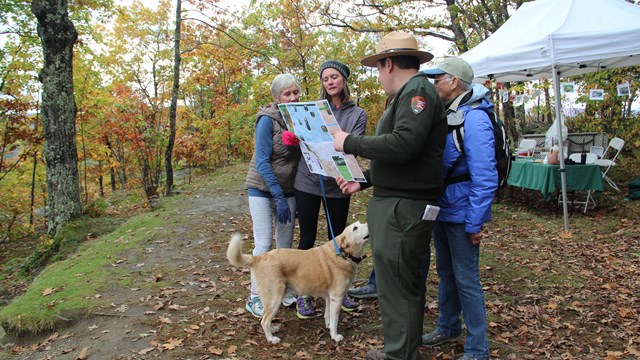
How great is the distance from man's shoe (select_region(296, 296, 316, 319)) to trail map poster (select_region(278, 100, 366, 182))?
1397mm

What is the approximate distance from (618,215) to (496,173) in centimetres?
687

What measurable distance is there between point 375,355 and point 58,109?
6.84 meters

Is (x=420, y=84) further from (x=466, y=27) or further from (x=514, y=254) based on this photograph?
(x=466, y=27)

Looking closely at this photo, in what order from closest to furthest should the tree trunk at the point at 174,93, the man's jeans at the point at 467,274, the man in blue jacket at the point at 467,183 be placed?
1. the man in blue jacket at the point at 467,183
2. the man's jeans at the point at 467,274
3. the tree trunk at the point at 174,93

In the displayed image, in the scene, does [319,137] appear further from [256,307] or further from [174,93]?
[174,93]

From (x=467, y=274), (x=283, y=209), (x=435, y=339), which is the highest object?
(x=283, y=209)

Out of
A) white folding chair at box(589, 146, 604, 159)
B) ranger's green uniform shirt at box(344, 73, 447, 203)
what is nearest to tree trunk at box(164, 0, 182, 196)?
ranger's green uniform shirt at box(344, 73, 447, 203)

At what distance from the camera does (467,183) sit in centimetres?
277

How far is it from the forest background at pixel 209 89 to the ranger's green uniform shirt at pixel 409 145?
770 cm

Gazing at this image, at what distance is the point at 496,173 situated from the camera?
2.70 metres

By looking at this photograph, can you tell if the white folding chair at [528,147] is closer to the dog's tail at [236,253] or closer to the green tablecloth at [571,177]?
the green tablecloth at [571,177]

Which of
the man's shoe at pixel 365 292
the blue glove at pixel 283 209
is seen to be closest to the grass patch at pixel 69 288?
the blue glove at pixel 283 209

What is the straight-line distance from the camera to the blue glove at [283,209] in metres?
3.52

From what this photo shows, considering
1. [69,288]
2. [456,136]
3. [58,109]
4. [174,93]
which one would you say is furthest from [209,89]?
[456,136]
